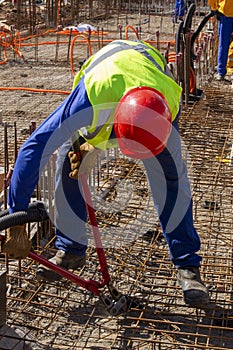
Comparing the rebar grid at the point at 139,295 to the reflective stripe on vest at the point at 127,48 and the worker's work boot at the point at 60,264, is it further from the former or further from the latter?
the reflective stripe on vest at the point at 127,48

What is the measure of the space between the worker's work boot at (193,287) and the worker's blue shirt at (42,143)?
45.9 inches

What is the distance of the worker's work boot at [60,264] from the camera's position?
172 inches

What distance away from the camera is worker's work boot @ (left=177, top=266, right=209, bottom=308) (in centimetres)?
422

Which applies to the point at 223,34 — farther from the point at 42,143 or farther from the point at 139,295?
the point at 42,143

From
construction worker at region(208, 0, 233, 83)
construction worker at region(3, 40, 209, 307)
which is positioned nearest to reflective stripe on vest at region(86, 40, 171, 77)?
construction worker at region(3, 40, 209, 307)

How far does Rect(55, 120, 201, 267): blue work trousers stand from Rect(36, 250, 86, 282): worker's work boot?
4 cm

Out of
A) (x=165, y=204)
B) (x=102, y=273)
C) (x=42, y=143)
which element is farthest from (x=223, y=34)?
Answer: (x=42, y=143)

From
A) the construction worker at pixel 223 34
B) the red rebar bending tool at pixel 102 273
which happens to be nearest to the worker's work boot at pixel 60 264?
the red rebar bending tool at pixel 102 273

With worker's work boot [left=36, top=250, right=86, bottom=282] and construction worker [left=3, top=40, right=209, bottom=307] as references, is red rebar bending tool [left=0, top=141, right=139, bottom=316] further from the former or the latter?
worker's work boot [left=36, top=250, right=86, bottom=282]

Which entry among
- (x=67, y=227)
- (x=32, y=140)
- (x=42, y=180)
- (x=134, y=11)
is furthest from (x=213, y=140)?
(x=134, y=11)

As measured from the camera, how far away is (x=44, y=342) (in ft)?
13.1

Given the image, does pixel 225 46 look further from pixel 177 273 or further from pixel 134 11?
pixel 134 11

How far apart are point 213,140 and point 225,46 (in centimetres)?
316

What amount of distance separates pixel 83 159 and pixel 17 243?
2.12 feet
